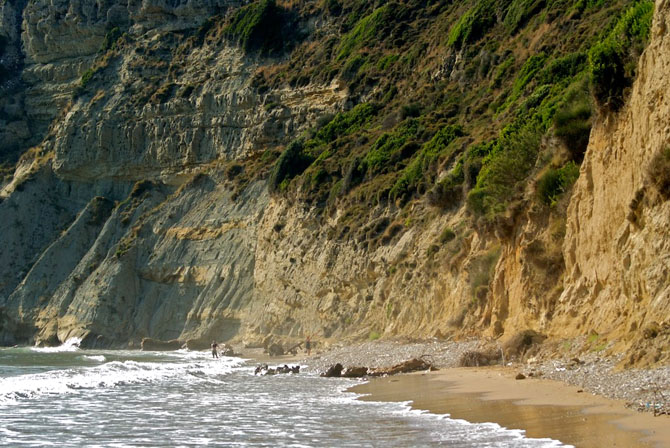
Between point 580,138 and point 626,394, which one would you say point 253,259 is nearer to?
point 580,138

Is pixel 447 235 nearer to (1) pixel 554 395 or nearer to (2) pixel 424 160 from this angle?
(2) pixel 424 160

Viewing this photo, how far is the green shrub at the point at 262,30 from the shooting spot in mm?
60938

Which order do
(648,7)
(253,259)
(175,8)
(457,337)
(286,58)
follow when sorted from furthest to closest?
(175,8) < (286,58) < (253,259) < (457,337) < (648,7)

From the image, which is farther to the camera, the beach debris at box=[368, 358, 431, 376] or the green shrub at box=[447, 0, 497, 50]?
the green shrub at box=[447, 0, 497, 50]

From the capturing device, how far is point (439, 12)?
53.3 m

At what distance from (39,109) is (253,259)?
37089 mm

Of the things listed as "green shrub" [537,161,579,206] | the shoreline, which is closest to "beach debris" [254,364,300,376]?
the shoreline

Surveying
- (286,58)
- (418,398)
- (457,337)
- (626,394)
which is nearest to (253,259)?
(286,58)

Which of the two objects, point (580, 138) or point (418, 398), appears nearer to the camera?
point (418, 398)

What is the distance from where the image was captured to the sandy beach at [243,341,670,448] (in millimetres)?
8406

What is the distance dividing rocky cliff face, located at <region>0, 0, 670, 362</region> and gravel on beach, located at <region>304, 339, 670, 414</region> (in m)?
0.58

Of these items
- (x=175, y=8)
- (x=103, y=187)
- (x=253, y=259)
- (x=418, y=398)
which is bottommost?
(x=418, y=398)

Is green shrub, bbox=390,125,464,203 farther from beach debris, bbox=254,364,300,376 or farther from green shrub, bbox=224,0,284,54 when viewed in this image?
green shrub, bbox=224,0,284,54

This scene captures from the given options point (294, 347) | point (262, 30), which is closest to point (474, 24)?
point (294, 347)
